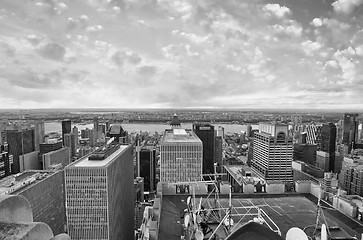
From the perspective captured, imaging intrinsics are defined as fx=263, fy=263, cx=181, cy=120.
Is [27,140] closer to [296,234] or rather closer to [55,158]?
[55,158]

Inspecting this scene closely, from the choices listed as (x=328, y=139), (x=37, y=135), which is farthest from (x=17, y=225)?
(x=328, y=139)

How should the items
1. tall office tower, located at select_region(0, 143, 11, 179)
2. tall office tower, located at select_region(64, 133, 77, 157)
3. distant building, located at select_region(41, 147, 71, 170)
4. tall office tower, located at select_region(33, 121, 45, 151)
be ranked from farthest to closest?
tall office tower, located at select_region(64, 133, 77, 157) → tall office tower, located at select_region(33, 121, 45, 151) → distant building, located at select_region(41, 147, 71, 170) → tall office tower, located at select_region(0, 143, 11, 179)

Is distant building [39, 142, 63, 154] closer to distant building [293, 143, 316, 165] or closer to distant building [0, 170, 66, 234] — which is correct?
distant building [0, 170, 66, 234]

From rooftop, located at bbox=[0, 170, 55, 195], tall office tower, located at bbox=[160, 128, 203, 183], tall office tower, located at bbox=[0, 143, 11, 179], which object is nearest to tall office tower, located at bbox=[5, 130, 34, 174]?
tall office tower, located at bbox=[0, 143, 11, 179]

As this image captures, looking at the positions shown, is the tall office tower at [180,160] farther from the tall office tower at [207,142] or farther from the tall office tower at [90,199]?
the tall office tower at [207,142]

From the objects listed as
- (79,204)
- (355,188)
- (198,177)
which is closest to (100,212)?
(79,204)

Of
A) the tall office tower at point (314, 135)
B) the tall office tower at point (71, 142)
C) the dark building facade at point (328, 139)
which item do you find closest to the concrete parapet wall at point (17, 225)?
the dark building facade at point (328, 139)
